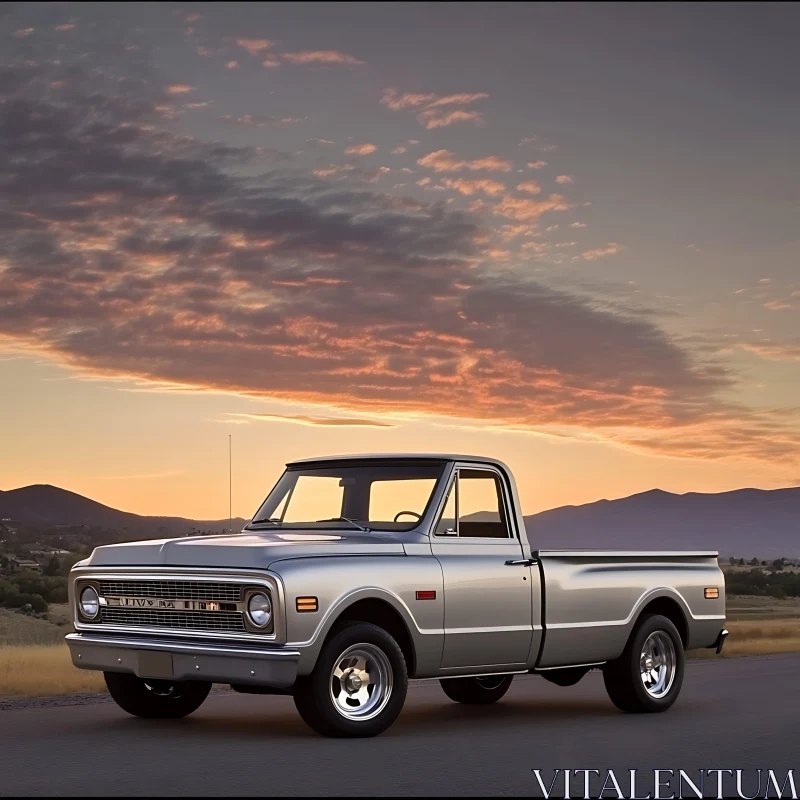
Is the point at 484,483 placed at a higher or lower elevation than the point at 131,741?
higher

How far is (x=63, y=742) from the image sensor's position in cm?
1148

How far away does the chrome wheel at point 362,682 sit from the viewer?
11469mm

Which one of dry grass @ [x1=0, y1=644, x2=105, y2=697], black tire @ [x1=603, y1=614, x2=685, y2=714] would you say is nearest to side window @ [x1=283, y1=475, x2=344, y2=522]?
black tire @ [x1=603, y1=614, x2=685, y2=714]

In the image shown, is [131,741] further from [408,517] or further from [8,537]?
A: [8,537]

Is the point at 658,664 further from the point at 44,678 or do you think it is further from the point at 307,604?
the point at 44,678

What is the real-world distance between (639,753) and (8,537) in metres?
86.0

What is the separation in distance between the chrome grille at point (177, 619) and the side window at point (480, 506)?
242cm

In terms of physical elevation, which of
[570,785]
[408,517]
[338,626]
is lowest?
[570,785]

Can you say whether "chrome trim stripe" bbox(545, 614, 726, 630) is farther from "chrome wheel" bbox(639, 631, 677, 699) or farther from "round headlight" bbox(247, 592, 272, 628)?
"round headlight" bbox(247, 592, 272, 628)

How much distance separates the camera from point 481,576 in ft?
41.8

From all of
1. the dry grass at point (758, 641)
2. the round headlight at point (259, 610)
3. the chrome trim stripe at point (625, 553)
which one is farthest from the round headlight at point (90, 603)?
the dry grass at point (758, 641)

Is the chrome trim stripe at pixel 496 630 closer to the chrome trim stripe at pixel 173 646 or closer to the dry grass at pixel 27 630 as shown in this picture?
the chrome trim stripe at pixel 173 646

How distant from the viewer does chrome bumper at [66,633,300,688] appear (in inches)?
434

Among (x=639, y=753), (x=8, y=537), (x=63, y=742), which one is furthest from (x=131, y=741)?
(x=8, y=537)
